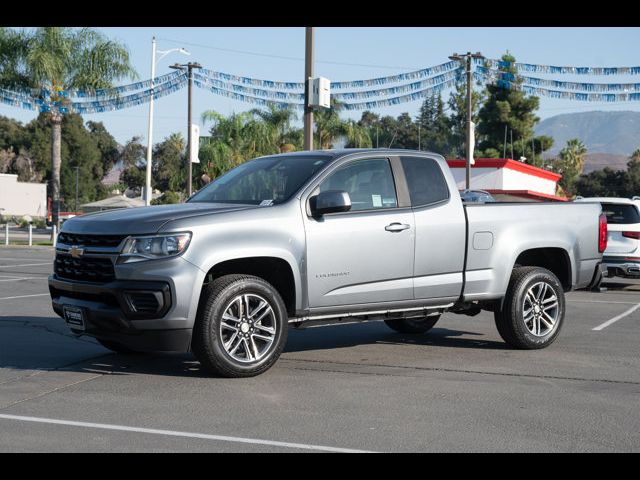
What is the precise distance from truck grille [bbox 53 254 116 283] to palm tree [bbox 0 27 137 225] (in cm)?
2976

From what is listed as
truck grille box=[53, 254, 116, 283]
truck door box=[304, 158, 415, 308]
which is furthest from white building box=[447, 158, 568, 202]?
truck grille box=[53, 254, 116, 283]

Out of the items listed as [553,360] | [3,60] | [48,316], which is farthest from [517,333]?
[3,60]

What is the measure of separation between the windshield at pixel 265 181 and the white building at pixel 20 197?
69735mm

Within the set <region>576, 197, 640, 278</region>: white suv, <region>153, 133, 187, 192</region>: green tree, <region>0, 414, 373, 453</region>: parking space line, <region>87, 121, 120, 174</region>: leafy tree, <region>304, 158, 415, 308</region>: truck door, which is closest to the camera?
<region>0, 414, 373, 453</region>: parking space line

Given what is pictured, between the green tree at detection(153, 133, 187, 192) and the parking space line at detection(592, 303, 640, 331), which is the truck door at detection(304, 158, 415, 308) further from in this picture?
the green tree at detection(153, 133, 187, 192)

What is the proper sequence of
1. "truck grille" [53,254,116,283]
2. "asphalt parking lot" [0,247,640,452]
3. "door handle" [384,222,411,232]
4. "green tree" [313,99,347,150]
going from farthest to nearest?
"green tree" [313,99,347,150] < "door handle" [384,222,411,232] < "truck grille" [53,254,116,283] < "asphalt parking lot" [0,247,640,452]

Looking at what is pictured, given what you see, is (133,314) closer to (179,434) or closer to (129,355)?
(129,355)

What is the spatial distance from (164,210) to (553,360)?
400 centimetres

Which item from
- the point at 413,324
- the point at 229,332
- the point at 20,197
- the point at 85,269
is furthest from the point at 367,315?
the point at 20,197

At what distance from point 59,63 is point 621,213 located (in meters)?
26.6

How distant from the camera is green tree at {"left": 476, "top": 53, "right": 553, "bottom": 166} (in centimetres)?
7919

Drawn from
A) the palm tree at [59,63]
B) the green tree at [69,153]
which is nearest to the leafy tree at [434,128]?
the green tree at [69,153]

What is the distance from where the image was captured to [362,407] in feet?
21.8

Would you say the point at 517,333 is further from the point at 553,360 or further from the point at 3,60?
the point at 3,60
